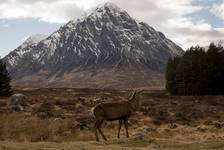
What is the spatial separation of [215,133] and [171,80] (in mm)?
57290

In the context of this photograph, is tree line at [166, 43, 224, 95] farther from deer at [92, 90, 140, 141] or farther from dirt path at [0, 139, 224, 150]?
dirt path at [0, 139, 224, 150]

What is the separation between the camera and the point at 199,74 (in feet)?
277

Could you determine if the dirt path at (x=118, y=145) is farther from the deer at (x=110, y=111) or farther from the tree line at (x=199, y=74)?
the tree line at (x=199, y=74)

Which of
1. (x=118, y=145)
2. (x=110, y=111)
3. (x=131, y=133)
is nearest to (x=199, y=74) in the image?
(x=131, y=133)

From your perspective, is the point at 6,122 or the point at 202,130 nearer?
the point at 6,122

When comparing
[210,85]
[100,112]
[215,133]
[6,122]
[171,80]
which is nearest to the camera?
[100,112]

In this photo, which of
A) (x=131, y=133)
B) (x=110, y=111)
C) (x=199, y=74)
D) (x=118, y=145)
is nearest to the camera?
(x=118, y=145)

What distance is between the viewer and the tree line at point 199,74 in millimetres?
83562

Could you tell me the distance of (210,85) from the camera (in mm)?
84188

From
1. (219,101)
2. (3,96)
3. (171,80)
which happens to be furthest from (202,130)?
(171,80)

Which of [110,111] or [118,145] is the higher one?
[110,111]

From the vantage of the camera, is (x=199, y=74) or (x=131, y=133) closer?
(x=131, y=133)

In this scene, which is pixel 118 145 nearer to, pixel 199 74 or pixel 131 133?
pixel 131 133

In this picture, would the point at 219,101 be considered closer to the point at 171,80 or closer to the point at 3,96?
the point at 171,80
